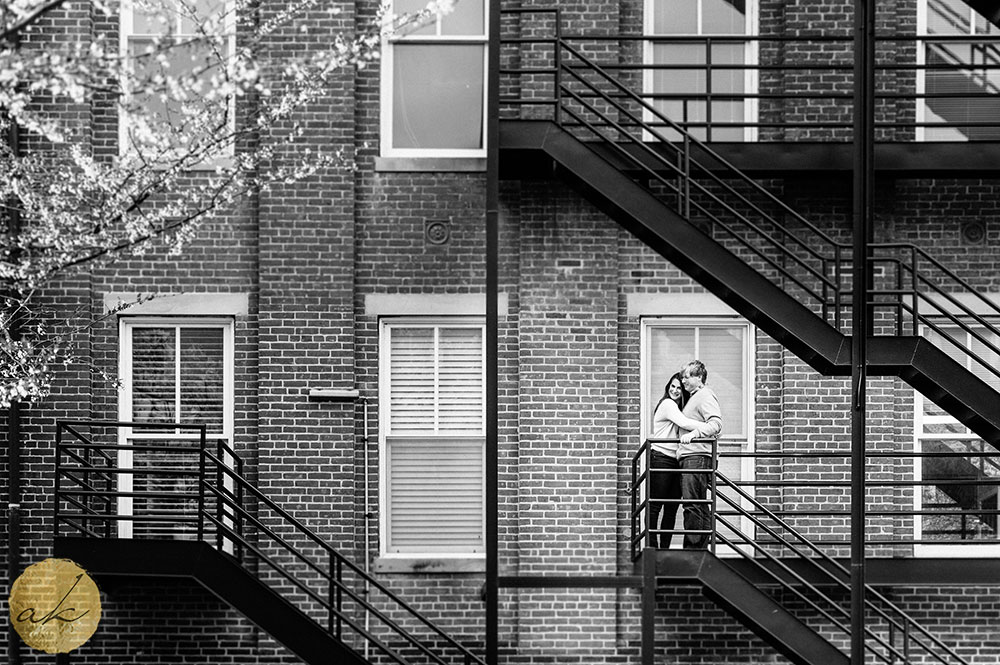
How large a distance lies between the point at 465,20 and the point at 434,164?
1.42m

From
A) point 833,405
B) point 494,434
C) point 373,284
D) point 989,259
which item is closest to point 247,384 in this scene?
point 373,284

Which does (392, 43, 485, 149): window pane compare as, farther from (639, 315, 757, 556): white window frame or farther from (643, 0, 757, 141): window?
(639, 315, 757, 556): white window frame

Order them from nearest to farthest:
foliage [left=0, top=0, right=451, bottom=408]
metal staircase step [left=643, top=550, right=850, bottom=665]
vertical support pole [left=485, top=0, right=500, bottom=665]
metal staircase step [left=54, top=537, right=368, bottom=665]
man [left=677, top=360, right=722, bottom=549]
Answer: foliage [left=0, top=0, right=451, bottom=408]
metal staircase step [left=643, top=550, right=850, bottom=665]
vertical support pole [left=485, top=0, right=500, bottom=665]
metal staircase step [left=54, top=537, right=368, bottom=665]
man [left=677, top=360, right=722, bottom=549]

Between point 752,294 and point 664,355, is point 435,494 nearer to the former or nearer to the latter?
point 664,355

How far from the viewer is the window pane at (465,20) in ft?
41.2

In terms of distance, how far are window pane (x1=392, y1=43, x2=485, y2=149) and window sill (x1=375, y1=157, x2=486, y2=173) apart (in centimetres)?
24

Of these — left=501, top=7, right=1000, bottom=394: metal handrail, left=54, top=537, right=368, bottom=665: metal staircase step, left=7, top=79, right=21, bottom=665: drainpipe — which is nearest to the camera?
left=54, top=537, right=368, bottom=665: metal staircase step

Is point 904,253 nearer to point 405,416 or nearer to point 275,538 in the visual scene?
point 405,416

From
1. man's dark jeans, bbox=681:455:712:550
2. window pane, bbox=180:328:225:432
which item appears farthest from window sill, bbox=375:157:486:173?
man's dark jeans, bbox=681:455:712:550

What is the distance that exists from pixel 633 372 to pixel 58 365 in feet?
17.1

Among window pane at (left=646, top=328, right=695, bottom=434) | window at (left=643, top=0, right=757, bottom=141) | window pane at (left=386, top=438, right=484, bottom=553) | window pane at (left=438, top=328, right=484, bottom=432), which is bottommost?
window pane at (left=386, top=438, right=484, bottom=553)

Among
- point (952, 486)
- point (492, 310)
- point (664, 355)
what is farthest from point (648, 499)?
point (952, 486)

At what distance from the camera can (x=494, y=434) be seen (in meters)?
10.4

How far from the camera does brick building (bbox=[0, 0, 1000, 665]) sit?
12.1 metres
